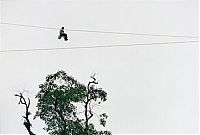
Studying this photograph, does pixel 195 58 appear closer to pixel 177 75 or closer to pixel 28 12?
pixel 177 75

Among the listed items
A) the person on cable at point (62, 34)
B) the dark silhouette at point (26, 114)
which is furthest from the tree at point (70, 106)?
the person on cable at point (62, 34)

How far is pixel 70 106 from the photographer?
5.75 feet

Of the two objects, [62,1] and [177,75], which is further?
[62,1]

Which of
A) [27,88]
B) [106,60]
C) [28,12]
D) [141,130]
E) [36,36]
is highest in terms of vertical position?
[28,12]

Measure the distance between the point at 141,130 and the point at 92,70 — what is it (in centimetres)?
42

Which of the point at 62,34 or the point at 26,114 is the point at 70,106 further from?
the point at 62,34

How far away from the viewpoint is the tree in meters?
1.74

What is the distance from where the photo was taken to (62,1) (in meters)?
1.83

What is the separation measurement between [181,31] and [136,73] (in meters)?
0.33

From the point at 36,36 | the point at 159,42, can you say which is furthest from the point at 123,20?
the point at 36,36

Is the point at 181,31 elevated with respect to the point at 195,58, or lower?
elevated

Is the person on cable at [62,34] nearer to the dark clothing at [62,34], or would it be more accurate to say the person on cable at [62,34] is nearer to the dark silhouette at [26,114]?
the dark clothing at [62,34]

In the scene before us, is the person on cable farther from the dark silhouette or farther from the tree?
the dark silhouette

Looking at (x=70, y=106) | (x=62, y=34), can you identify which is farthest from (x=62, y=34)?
(x=70, y=106)
